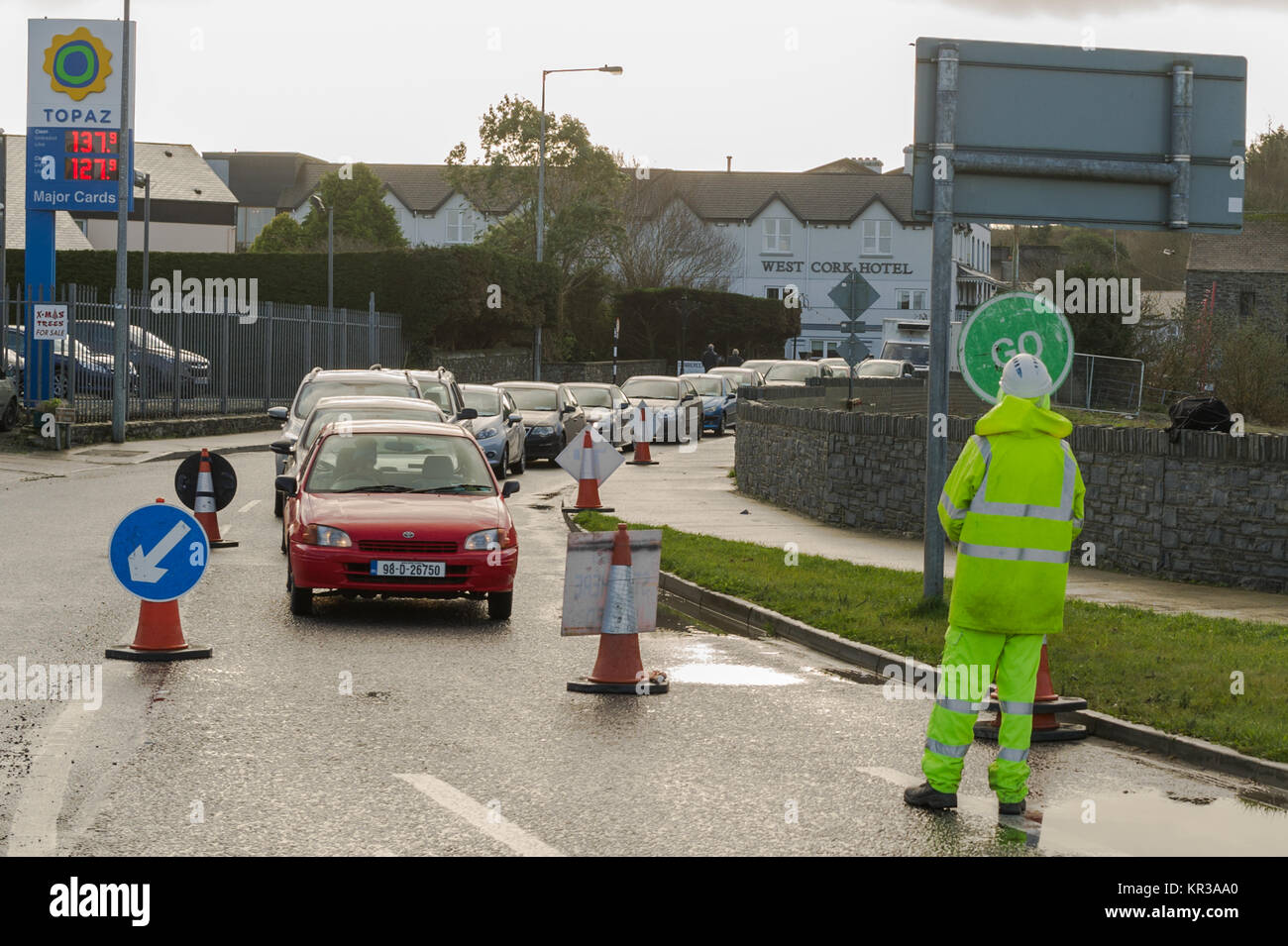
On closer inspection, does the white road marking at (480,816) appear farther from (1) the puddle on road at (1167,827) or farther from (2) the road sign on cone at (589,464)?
(2) the road sign on cone at (589,464)

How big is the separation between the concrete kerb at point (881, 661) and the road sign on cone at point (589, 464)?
5.61m

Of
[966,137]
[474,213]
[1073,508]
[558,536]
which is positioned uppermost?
[474,213]

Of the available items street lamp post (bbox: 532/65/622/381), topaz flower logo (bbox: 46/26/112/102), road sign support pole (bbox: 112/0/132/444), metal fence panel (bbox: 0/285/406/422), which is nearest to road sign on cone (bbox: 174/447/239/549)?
metal fence panel (bbox: 0/285/406/422)

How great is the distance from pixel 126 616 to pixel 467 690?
357cm

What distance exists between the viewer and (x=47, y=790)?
702 centimetres

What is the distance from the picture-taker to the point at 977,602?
7078 millimetres

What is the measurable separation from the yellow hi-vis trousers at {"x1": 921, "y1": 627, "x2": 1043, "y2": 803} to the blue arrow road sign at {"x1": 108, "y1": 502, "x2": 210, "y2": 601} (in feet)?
15.8

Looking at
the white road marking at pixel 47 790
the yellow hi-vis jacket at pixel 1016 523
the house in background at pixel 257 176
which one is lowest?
the white road marking at pixel 47 790

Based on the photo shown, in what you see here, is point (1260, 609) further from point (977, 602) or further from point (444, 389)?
point (444, 389)

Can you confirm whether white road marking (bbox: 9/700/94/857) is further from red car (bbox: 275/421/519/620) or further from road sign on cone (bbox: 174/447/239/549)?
road sign on cone (bbox: 174/447/239/549)

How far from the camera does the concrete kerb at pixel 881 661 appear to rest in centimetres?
811

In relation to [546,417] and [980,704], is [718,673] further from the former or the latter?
[546,417]

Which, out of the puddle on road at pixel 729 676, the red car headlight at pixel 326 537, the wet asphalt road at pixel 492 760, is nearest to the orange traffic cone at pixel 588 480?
the wet asphalt road at pixel 492 760

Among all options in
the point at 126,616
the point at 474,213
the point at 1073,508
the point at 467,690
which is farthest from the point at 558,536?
the point at 474,213
